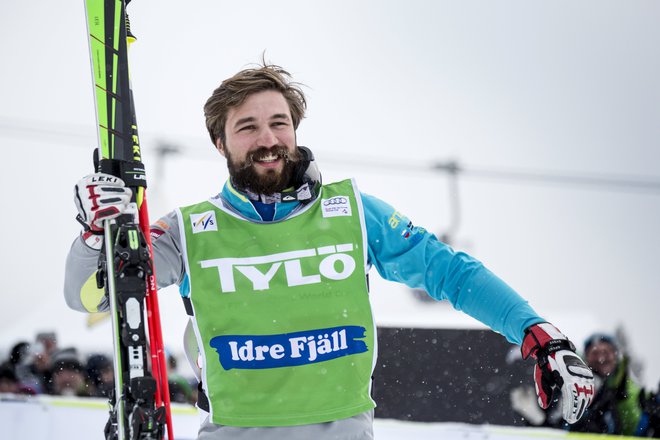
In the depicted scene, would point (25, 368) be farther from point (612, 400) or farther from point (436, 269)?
point (436, 269)

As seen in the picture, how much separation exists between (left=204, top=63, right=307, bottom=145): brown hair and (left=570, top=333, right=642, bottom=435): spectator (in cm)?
328

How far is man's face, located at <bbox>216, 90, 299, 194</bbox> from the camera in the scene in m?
2.57

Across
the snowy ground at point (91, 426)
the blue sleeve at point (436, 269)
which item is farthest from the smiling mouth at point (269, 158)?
the snowy ground at point (91, 426)

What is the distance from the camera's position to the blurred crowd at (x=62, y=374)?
6512 mm

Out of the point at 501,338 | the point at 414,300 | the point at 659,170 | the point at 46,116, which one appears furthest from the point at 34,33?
the point at 501,338

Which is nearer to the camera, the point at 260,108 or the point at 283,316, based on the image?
the point at 283,316

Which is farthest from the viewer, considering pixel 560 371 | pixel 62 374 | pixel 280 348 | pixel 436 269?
pixel 62 374

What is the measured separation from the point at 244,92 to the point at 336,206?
1.76 ft

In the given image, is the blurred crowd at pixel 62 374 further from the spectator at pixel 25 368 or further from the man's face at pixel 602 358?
the man's face at pixel 602 358

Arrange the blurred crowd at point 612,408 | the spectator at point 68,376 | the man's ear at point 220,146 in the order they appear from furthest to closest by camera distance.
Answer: the spectator at point 68,376 → the blurred crowd at point 612,408 → the man's ear at point 220,146

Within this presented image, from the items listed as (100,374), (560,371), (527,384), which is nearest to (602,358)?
(527,384)

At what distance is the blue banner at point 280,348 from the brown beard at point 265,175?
51 centimetres

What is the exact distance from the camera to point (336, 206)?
2592 millimetres

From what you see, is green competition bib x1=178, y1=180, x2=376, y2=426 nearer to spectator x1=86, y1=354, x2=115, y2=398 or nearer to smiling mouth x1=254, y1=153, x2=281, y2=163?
smiling mouth x1=254, y1=153, x2=281, y2=163
